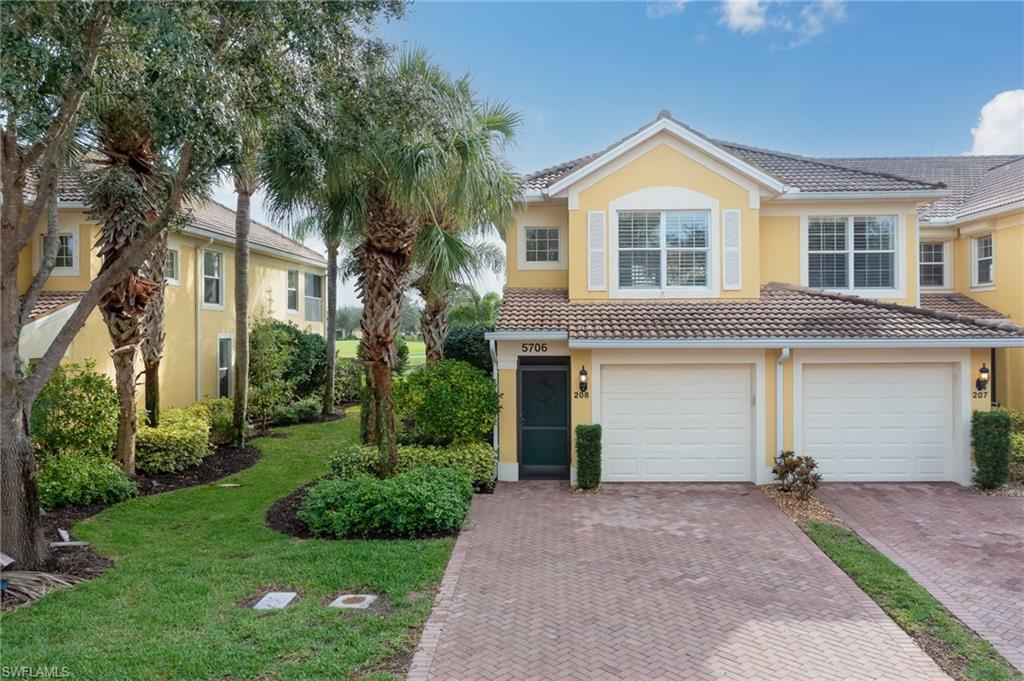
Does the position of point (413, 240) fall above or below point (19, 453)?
above

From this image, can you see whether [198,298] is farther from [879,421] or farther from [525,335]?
[879,421]

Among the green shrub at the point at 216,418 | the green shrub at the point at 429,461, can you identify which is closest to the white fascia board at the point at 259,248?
the green shrub at the point at 216,418

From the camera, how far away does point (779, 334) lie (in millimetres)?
12516

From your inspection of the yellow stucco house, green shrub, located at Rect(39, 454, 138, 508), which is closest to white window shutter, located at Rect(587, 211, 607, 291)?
the yellow stucco house

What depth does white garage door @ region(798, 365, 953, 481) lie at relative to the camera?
13008mm

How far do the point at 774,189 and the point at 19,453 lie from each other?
14.4 meters

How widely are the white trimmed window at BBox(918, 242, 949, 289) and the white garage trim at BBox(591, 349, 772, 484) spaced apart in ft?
27.9

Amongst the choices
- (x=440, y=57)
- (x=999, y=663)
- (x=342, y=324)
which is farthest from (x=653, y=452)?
(x=342, y=324)

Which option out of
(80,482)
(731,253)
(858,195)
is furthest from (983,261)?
(80,482)

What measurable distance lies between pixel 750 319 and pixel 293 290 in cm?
1916

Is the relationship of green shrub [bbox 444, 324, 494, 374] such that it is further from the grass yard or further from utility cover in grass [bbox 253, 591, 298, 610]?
utility cover in grass [bbox 253, 591, 298, 610]

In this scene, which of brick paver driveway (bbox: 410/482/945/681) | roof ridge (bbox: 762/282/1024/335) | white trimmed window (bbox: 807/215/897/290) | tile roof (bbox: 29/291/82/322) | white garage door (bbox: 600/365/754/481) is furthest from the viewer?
white trimmed window (bbox: 807/215/897/290)

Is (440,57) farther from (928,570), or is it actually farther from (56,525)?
(928,570)

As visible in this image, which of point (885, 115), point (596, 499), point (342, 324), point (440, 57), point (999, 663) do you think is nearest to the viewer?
point (999, 663)
